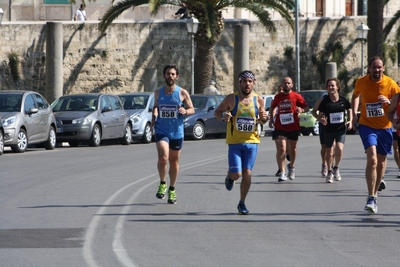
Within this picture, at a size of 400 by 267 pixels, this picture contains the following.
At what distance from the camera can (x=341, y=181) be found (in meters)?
17.0

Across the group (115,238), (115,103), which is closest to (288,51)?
(115,103)

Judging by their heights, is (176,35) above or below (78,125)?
above

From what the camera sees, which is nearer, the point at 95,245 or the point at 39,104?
the point at 95,245

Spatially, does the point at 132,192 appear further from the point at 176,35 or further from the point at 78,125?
the point at 176,35

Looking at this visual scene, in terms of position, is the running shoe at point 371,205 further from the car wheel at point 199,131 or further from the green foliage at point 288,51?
the green foliage at point 288,51

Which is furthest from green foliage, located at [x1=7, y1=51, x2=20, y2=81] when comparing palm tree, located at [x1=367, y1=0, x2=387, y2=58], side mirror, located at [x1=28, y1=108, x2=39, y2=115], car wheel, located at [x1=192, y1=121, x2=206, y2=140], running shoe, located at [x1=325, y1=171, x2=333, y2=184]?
running shoe, located at [x1=325, y1=171, x2=333, y2=184]

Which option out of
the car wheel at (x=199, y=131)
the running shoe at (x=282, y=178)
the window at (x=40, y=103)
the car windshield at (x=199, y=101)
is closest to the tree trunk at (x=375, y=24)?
the car windshield at (x=199, y=101)

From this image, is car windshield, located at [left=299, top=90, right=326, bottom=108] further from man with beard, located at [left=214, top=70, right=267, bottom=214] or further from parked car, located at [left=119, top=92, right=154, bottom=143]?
man with beard, located at [left=214, top=70, right=267, bottom=214]

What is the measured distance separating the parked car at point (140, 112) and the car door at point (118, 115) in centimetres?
77

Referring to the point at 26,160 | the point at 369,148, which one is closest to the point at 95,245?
the point at 369,148

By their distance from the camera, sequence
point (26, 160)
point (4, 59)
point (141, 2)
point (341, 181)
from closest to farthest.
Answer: point (341, 181)
point (26, 160)
point (141, 2)
point (4, 59)

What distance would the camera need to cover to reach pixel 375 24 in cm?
3691

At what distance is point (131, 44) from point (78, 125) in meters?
18.4

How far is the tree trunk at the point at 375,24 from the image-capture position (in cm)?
3666
